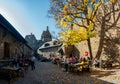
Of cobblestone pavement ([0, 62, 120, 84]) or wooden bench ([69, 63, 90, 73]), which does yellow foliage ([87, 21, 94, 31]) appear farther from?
cobblestone pavement ([0, 62, 120, 84])

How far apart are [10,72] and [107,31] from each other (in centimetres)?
1730

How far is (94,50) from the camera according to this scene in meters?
31.6

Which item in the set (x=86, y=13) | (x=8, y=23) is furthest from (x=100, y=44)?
(x=8, y=23)

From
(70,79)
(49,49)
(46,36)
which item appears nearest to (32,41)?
(46,36)

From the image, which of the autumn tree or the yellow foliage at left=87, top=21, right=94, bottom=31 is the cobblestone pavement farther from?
the yellow foliage at left=87, top=21, right=94, bottom=31

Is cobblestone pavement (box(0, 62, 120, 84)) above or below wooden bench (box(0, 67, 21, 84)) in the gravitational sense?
below

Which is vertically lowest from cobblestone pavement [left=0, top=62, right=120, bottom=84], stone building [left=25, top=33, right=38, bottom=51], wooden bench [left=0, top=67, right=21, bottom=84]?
cobblestone pavement [left=0, top=62, right=120, bottom=84]

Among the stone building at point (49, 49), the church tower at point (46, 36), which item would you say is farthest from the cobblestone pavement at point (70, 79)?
the church tower at point (46, 36)

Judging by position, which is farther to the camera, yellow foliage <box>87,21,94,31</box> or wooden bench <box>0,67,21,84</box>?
yellow foliage <box>87,21,94,31</box>

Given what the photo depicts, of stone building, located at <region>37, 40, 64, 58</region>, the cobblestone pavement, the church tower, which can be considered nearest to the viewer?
the cobblestone pavement

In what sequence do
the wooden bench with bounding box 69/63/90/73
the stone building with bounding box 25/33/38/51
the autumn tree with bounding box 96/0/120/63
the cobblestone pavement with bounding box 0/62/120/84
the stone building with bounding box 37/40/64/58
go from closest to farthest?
the cobblestone pavement with bounding box 0/62/120/84, the wooden bench with bounding box 69/63/90/73, the autumn tree with bounding box 96/0/120/63, the stone building with bounding box 37/40/64/58, the stone building with bounding box 25/33/38/51

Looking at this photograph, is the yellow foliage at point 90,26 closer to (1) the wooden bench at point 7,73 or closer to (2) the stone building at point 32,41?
(1) the wooden bench at point 7,73

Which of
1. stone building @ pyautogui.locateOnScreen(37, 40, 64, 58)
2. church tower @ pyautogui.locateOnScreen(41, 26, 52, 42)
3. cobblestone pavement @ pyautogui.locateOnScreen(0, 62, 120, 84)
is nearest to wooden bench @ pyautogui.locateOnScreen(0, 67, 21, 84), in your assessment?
cobblestone pavement @ pyautogui.locateOnScreen(0, 62, 120, 84)

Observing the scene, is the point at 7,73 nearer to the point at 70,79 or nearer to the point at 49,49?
the point at 70,79
